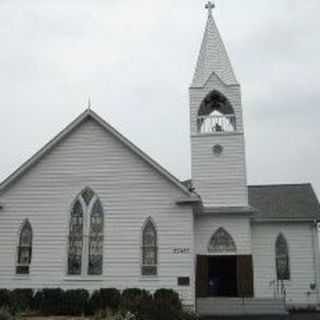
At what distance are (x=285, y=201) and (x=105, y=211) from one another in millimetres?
14419

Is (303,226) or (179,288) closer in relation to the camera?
(179,288)

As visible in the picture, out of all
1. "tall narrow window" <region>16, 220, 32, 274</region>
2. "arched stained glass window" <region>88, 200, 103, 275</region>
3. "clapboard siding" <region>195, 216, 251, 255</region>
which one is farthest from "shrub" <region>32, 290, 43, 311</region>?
"clapboard siding" <region>195, 216, 251, 255</region>

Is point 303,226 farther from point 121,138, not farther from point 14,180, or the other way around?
point 14,180

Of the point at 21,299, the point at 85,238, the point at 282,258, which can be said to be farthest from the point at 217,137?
the point at 21,299

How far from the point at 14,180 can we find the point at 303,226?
16697mm

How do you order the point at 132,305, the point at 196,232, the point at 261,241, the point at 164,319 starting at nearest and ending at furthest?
the point at 164,319 < the point at 132,305 < the point at 196,232 < the point at 261,241

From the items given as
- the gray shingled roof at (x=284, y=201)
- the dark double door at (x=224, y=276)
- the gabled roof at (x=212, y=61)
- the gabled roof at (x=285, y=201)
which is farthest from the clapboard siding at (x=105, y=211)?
the gabled roof at (x=285, y=201)

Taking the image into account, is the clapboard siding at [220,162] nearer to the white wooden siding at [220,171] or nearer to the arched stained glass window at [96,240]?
the white wooden siding at [220,171]

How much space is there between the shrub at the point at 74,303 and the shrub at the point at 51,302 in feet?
0.42

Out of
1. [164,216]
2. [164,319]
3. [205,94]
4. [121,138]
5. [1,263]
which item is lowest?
[164,319]

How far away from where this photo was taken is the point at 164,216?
23.0m

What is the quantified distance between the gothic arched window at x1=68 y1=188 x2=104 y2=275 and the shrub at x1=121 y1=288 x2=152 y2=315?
1.76 metres

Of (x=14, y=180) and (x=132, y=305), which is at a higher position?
(x=14, y=180)

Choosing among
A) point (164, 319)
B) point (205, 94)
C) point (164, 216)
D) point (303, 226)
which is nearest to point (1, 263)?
point (164, 216)
